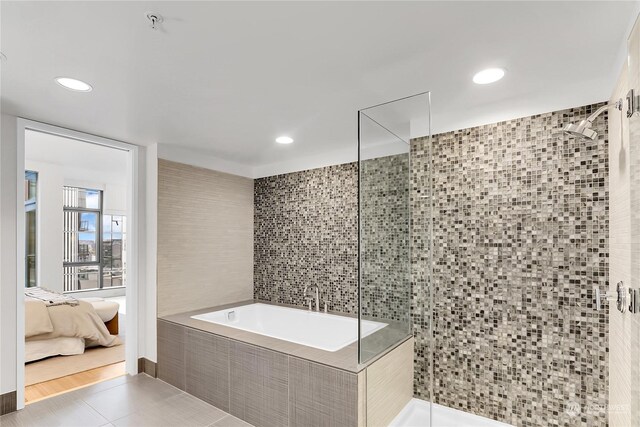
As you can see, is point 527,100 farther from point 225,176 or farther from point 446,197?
point 225,176

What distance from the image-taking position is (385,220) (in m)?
2.39

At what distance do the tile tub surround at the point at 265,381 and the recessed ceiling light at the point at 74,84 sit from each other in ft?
6.87

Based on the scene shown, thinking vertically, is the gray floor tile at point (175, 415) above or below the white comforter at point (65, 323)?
below

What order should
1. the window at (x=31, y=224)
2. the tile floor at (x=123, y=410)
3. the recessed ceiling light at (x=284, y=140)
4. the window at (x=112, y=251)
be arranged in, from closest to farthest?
the tile floor at (x=123, y=410), the recessed ceiling light at (x=284, y=140), the window at (x=31, y=224), the window at (x=112, y=251)

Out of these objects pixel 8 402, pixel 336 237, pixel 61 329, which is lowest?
pixel 8 402

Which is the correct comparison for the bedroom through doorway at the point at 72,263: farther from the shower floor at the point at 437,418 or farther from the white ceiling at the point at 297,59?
the shower floor at the point at 437,418

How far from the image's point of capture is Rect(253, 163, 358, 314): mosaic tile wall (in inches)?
150

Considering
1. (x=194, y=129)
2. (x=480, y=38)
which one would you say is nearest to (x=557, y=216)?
(x=480, y=38)

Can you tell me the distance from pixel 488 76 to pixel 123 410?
3704mm

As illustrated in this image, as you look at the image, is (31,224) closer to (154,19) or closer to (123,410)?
(123,410)

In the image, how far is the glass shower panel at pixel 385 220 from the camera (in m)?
2.23

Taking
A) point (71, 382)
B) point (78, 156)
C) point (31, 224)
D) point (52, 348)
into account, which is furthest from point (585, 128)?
point (31, 224)

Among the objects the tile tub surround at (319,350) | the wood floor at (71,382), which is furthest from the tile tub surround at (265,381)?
the wood floor at (71,382)

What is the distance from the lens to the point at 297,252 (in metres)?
Result: 4.21
